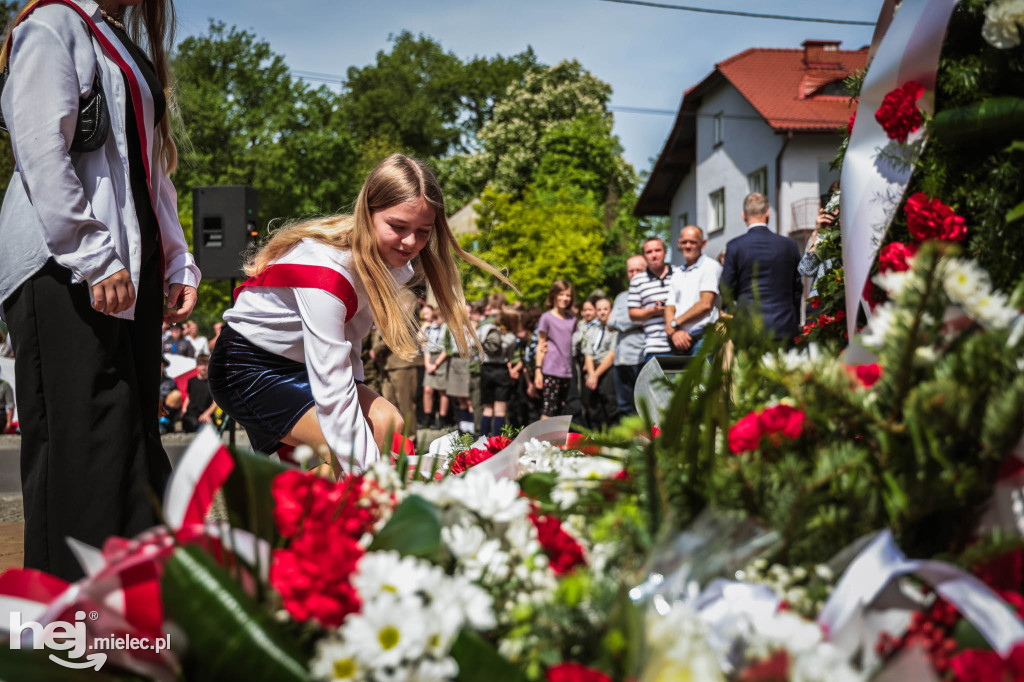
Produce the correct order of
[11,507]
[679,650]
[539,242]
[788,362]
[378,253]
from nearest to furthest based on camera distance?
[679,650], [788,362], [378,253], [11,507], [539,242]

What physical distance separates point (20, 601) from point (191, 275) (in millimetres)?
1839

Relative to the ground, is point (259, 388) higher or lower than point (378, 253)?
lower

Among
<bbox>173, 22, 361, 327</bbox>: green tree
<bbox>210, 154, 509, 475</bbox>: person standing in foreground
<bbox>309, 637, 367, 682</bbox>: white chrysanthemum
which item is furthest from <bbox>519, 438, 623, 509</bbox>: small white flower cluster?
<bbox>173, 22, 361, 327</bbox>: green tree

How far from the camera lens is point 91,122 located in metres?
2.26

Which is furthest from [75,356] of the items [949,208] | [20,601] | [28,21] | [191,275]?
[949,208]

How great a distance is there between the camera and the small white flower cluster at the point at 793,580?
90 cm

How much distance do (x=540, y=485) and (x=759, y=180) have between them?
1137 inches

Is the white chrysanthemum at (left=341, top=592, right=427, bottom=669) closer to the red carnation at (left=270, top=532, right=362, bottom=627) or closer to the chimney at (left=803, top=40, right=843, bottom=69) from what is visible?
the red carnation at (left=270, top=532, right=362, bottom=627)

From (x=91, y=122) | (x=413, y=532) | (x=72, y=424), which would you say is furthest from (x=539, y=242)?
(x=413, y=532)

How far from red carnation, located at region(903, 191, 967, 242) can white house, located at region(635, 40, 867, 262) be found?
25110 mm

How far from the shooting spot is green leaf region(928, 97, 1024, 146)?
1233mm

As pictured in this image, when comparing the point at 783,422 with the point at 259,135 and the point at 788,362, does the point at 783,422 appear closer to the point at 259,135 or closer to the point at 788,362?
the point at 788,362

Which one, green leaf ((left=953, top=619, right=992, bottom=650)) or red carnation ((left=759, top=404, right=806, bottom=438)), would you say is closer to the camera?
green leaf ((left=953, top=619, right=992, bottom=650))

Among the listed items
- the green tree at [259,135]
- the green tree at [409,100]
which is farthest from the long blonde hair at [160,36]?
the green tree at [409,100]
